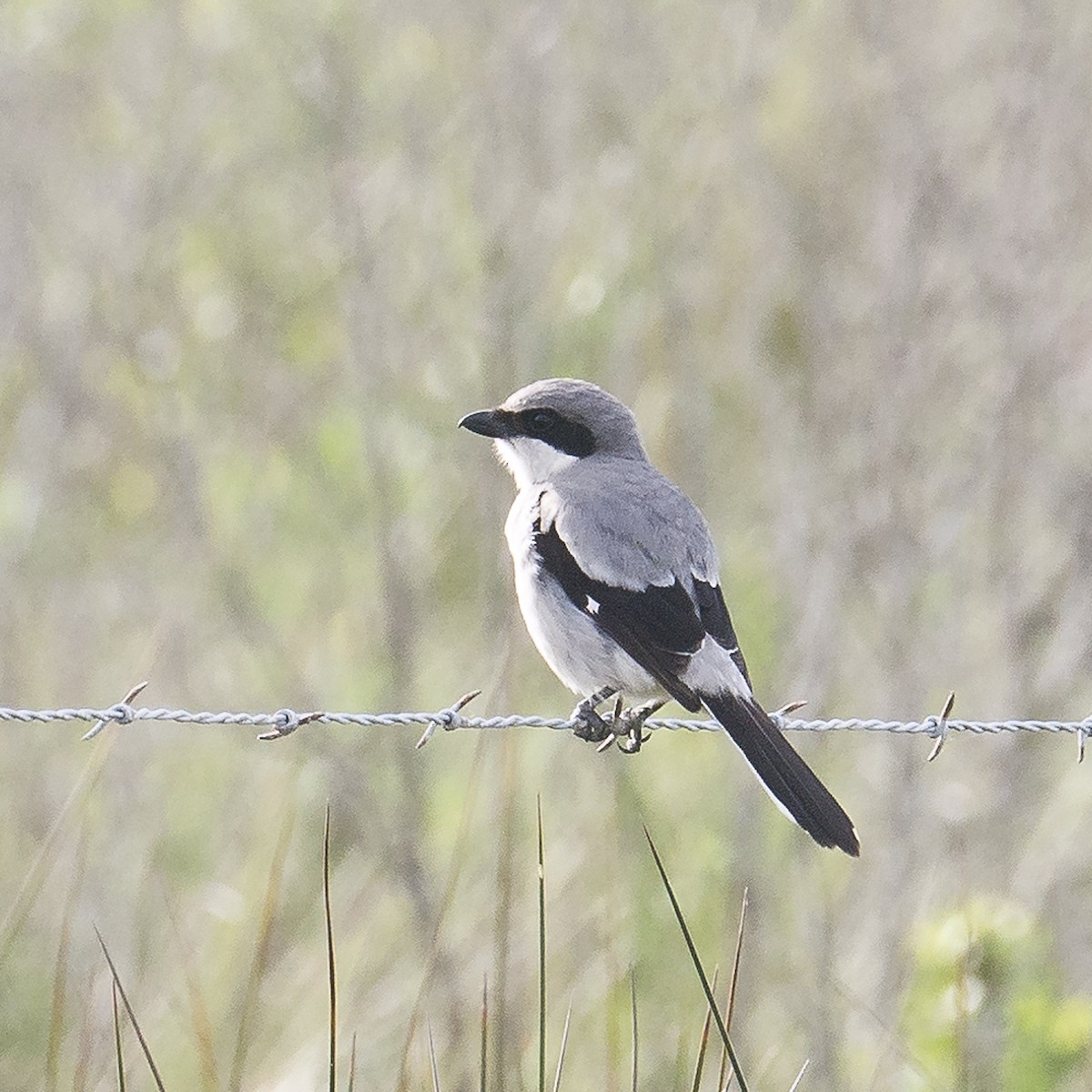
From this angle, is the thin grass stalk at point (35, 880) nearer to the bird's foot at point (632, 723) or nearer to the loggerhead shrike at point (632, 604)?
the loggerhead shrike at point (632, 604)

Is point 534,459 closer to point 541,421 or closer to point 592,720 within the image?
point 541,421

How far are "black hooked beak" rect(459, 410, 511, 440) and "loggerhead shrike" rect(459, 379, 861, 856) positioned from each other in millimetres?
88

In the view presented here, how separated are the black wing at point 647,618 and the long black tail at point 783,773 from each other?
0.29 feet

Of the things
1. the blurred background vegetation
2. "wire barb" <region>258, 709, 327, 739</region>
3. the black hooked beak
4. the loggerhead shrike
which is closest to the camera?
"wire barb" <region>258, 709, 327, 739</region>

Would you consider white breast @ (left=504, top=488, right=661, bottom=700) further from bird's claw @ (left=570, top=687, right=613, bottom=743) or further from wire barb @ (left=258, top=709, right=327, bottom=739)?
wire barb @ (left=258, top=709, right=327, bottom=739)

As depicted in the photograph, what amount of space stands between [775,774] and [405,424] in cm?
254

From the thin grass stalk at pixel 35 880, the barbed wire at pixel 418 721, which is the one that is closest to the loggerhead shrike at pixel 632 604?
the barbed wire at pixel 418 721

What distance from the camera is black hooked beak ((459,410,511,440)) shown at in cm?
443

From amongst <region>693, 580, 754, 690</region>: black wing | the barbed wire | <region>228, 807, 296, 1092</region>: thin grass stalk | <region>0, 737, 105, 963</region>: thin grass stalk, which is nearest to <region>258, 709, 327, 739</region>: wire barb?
the barbed wire

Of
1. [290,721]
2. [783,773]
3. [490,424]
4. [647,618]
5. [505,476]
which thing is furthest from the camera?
[505,476]

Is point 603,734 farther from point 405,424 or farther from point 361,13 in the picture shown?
point 361,13

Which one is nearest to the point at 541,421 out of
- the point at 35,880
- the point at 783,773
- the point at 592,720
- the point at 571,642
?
the point at 571,642

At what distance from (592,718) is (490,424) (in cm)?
89

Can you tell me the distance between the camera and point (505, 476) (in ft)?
18.0
